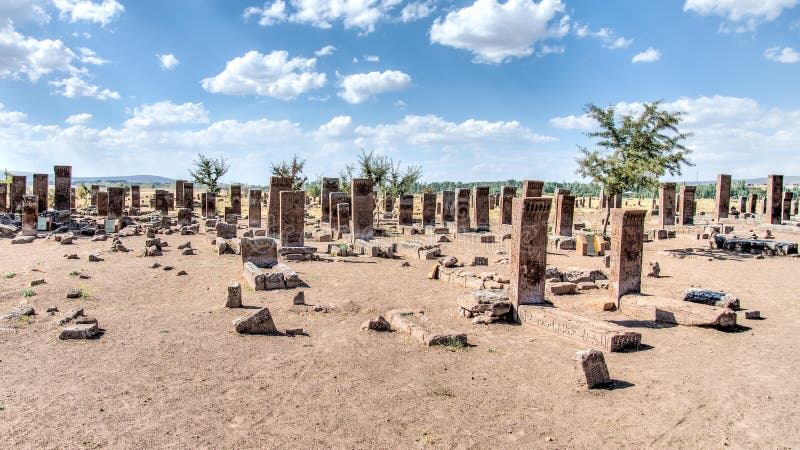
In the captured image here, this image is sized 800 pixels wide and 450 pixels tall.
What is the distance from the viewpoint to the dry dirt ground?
5.71m

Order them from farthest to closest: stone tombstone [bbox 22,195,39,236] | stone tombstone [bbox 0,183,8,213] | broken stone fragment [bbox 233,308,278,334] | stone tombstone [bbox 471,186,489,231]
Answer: stone tombstone [bbox 0,183,8,213] → stone tombstone [bbox 471,186,489,231] → stone tombstone [bbox 22,195,39,236] → broken stone fragment [bbox 233,308,278,334]

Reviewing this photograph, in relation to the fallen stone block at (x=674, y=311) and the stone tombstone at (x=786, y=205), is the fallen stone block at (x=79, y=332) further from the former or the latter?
the stone tombstone at (x=786, y=205)

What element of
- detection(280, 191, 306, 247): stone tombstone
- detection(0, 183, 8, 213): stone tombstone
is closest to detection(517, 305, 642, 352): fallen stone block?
detection(280, 191, 306, 247): stone tombstone

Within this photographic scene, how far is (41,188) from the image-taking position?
31.7m

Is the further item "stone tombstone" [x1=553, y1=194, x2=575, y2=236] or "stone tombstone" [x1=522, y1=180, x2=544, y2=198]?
"stone tombstone" [x1=553, y1=194, x2=575, y2=236]

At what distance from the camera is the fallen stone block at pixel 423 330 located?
29.3 feet

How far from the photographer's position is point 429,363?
8.10 m

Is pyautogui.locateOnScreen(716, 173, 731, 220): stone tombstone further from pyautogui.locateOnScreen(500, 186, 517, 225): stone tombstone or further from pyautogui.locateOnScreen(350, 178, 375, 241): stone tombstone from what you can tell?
pyautogui.locateOnScreen(350, 178, 375, 241): stone tombstone

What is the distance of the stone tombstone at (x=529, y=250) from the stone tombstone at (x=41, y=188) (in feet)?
106

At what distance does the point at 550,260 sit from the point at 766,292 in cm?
735

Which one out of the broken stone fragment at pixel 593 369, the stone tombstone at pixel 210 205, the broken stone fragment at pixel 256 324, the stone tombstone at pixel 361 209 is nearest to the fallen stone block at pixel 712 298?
the broken stone fragment at pixel 593 369

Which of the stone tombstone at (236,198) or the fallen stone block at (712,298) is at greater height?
the stone tombstone at (236,198)

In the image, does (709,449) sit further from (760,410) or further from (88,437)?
(88,437)

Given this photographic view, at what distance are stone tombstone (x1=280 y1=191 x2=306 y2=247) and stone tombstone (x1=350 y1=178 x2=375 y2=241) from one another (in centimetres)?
419
